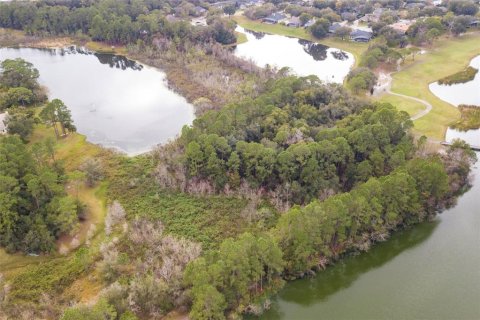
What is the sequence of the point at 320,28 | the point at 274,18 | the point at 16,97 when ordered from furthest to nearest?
the point at 274,18 → the point at 320,28 → the point at 16,97

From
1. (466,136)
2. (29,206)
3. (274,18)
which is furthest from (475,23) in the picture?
(29,206)

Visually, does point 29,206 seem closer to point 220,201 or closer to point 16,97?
point 220,201

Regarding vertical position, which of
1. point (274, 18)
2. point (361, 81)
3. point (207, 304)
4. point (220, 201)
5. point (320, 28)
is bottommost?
point (220, 201)

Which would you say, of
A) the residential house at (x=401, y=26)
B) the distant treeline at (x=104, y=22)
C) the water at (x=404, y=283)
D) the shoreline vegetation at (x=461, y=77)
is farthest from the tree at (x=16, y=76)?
the residential house at (x=401, y=26)

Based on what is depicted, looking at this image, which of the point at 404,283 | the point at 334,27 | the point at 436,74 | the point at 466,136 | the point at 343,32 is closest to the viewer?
the point at 404,283

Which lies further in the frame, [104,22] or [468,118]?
[104,22]

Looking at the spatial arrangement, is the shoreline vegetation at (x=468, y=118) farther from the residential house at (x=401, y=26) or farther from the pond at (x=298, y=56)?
the residential house at (x=401, y=26)

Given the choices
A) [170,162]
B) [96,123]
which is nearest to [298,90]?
[170,162]
